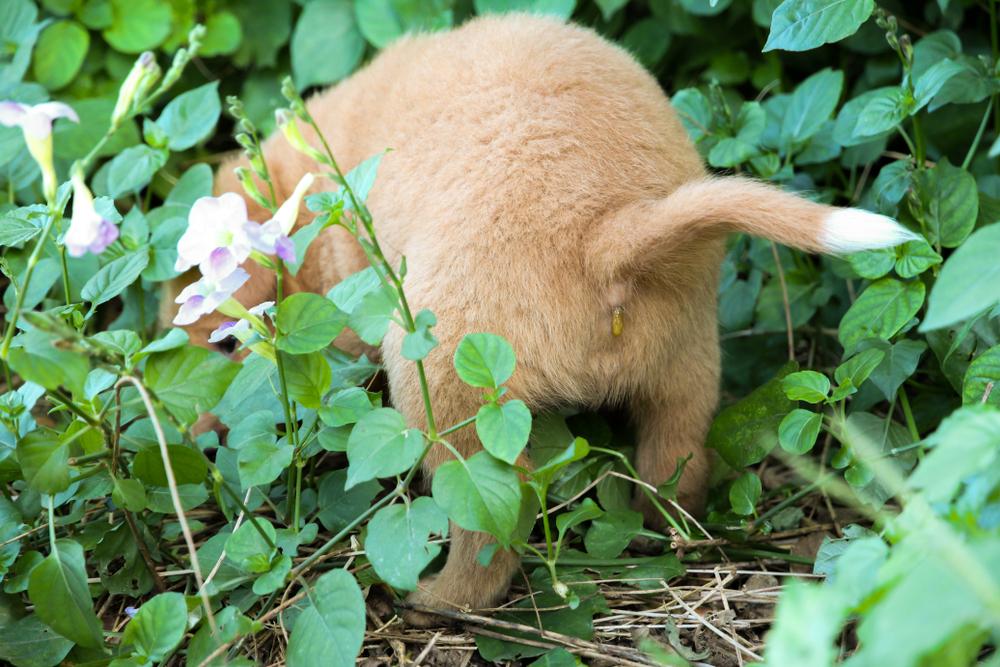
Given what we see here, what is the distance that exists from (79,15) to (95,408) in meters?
2.21

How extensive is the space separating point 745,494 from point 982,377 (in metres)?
0.57

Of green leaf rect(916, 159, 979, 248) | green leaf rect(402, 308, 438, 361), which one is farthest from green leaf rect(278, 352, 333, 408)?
green leaf rect(916, 159, 979, 248)

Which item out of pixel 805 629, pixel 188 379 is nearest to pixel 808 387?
pixel 805 629

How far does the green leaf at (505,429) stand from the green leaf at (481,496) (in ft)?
0.14

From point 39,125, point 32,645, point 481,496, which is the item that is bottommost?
point 32,645

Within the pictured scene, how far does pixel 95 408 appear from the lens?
6.48ft

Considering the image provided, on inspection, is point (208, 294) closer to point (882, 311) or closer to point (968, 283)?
point (968, 283)

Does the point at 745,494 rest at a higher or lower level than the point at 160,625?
lower

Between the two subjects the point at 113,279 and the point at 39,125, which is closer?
the point at 39,125

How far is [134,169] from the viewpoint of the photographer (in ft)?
8.80

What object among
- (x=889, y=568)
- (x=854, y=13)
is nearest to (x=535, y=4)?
(x=854, y=13)

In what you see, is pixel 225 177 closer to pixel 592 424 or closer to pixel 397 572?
pixel 592 424

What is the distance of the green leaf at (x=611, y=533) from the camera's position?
2.29 metres

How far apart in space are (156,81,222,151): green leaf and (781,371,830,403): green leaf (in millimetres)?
1719
